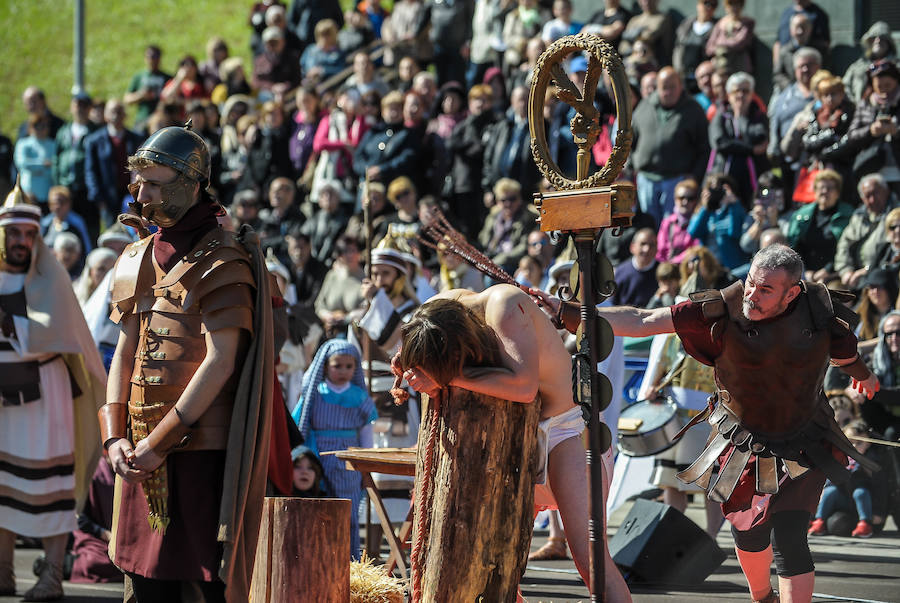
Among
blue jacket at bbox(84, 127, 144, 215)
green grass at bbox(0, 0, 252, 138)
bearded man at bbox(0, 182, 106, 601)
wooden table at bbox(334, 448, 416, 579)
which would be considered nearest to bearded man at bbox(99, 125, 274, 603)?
wooden table at bbox(334, 448, 416, 579)

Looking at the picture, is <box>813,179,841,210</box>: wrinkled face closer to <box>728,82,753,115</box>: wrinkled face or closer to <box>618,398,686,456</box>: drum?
<box>728,82,753,115</box>: wrinkled face

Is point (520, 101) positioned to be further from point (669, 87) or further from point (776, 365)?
point (776, 365)

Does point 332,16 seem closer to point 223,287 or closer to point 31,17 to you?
point 223,287

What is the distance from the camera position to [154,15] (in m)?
38.4

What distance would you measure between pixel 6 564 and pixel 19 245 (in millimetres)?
1917

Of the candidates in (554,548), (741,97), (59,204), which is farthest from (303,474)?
(59,204)

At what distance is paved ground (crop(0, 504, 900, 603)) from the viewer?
8117mm

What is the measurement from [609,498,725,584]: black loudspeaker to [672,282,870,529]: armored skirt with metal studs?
2.11m

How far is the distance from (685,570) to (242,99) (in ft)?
36.8

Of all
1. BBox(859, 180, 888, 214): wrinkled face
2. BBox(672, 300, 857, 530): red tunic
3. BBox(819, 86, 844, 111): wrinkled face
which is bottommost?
BBox(672, 300, 857, 530): red tunic

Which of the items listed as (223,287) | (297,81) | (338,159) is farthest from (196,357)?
(297,81)

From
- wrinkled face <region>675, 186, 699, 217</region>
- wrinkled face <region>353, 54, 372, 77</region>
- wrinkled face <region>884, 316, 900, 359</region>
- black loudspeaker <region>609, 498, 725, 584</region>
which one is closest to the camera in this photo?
black loudspeaker <region>609, 498, 725, 584</region>

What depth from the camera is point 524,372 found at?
5695 mm

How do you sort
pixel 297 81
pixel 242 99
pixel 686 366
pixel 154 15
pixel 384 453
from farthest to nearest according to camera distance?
pixel 154 15, pixel 297 81, pixel 242 99, pixel 686 366, pixel 384 453
